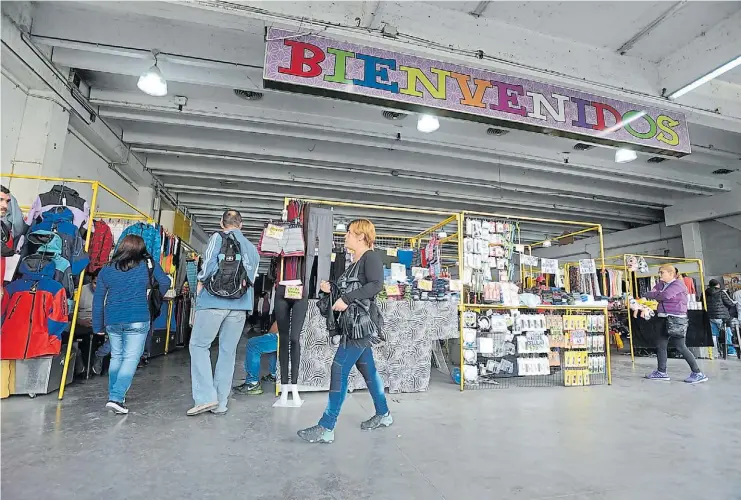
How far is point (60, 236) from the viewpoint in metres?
3.72

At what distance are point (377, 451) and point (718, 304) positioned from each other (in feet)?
30.7

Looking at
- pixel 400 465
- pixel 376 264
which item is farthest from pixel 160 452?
pixel 376 264

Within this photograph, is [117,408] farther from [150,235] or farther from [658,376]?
[658,376]

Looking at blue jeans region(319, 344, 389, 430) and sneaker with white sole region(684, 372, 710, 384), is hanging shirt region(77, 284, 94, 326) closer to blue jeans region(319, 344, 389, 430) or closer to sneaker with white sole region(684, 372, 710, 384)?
blue jeans region(319, 344, 389, 430)

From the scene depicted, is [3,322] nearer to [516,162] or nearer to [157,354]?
[157,354]

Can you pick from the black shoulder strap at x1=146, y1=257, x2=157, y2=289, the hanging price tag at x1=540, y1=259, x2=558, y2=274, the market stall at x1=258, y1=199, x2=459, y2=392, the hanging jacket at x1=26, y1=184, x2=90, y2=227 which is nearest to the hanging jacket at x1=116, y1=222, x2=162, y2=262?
the hanging jacket at x1=26, y1=184, x2=90, y2=227

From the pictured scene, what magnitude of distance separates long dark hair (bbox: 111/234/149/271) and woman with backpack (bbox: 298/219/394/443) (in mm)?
1746

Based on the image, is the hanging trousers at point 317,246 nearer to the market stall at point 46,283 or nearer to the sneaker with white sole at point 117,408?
the sneaker with white sole at point 117,408

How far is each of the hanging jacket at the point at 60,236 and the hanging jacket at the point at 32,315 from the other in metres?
0.16

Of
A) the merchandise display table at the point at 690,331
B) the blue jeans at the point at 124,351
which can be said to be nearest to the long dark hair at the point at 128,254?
the blue jeans at the point at 124,351

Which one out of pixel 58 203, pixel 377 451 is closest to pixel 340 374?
pixel 377 451

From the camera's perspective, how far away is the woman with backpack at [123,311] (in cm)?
324

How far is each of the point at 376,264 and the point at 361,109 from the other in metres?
3.90

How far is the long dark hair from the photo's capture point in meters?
3.34
